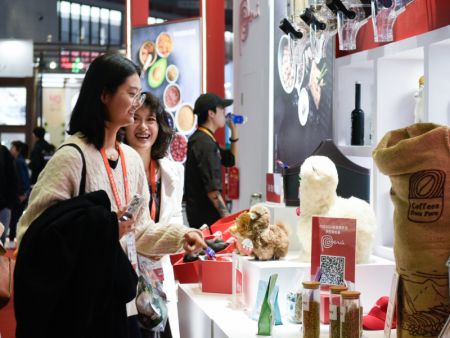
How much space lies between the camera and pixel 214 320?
2607 mm

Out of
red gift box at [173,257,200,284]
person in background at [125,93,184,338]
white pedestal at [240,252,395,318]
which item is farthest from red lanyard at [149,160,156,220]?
white pedestal at [240,252,395,318]

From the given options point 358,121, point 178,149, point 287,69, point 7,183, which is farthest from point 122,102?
point 178,149

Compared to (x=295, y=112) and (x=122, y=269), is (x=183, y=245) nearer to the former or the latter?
(x=122, y=269)

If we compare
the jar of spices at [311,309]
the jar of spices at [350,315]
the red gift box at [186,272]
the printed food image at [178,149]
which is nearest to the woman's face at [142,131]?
the red gift box at [186,272]

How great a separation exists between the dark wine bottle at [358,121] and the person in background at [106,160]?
0.99 metres

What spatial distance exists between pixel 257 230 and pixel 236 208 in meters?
3.08

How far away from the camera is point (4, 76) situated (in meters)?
16.4

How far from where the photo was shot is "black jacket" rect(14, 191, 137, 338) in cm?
227

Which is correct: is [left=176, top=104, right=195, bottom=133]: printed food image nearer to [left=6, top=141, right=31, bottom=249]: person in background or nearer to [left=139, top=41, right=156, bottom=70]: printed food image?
[left=139, top=41, right=156, bottom=70]: printed food image

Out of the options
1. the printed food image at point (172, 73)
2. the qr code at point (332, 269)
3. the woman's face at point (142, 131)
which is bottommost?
the qr code at point (332, 269)

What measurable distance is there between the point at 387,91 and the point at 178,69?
18.2 feet

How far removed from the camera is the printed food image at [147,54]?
8.56 meters

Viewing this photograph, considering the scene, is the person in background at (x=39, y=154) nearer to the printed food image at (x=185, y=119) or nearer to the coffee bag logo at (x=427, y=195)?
the printed food image at (x=185, y=119)

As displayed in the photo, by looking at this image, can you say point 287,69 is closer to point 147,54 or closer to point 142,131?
point 142,131
